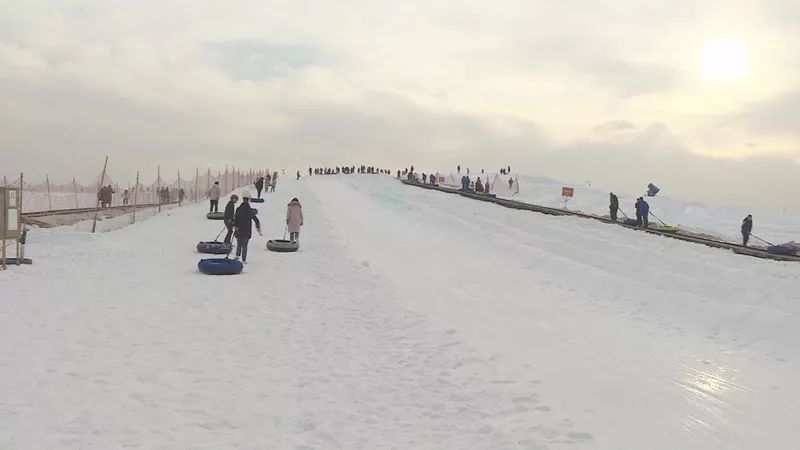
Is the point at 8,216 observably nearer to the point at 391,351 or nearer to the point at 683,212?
the point at 391,351

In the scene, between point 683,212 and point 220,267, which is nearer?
point 220,267

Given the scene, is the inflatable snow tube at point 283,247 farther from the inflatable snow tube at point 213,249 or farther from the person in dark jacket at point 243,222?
the person in dark jacket at point 243,222

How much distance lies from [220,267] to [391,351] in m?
7.70

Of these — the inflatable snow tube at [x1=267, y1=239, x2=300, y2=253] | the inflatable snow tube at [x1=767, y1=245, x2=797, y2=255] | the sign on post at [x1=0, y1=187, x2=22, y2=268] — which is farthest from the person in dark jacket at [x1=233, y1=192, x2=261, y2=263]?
the inflatable snow tube at [x1=767, y1=245, x2=797, y2=255]

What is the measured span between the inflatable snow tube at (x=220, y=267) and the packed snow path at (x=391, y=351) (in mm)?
431

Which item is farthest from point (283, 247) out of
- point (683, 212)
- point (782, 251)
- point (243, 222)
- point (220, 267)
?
point (683, 212)

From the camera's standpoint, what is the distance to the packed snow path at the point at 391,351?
6.12m

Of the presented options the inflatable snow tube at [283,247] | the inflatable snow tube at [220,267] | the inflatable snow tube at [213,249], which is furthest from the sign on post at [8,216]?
the inflatable snow tube at [283,247]

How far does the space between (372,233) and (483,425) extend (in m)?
19.8

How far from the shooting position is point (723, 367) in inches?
372

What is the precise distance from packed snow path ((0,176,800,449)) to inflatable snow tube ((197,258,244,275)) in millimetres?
431

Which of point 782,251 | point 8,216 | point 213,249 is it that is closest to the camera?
point 8,216

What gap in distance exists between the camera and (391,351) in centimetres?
925

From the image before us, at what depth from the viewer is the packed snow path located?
6.12 meters
